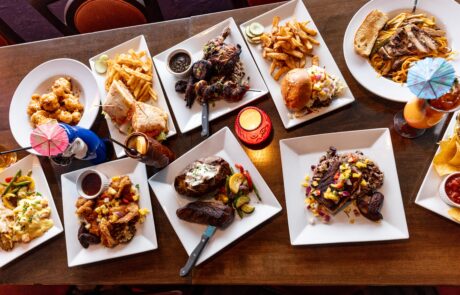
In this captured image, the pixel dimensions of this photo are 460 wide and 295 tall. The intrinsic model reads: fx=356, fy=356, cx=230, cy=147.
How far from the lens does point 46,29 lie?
4.17 metres

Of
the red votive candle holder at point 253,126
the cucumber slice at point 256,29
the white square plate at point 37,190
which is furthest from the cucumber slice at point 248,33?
the white square plate at point 37,190

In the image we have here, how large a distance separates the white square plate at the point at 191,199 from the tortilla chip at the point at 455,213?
32.4 inches

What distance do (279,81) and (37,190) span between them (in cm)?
170

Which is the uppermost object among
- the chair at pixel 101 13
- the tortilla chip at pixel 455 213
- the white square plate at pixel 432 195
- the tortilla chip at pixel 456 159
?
the chair at pixel 101 13

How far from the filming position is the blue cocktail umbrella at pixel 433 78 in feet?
4.88

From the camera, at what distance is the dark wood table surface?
1.75m

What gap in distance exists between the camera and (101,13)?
8.69 feet

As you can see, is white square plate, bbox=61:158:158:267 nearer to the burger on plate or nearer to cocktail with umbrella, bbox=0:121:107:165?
cocktail with umbrella, bbox=0:121:107:165

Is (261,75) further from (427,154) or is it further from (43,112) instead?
(43,112)

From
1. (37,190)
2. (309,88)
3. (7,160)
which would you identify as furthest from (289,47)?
(7,160)

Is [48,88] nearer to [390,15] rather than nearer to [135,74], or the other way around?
[135,74]

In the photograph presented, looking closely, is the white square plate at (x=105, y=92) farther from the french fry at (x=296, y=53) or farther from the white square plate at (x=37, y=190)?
the french fry at (x=296, y=53)

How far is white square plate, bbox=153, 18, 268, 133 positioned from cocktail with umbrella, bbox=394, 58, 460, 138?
2.64 feet

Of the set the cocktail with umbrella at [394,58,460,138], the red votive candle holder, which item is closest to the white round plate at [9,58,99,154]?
the red votive candle holder
